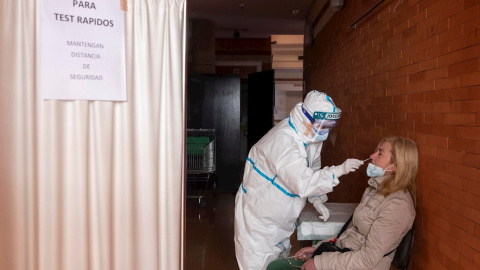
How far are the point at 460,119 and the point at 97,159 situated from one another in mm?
1505

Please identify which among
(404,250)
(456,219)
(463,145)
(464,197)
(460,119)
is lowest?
(404,250)

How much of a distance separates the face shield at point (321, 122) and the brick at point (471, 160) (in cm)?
96

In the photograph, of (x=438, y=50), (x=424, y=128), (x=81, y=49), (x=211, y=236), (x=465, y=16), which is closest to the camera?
(x=81, y=49)

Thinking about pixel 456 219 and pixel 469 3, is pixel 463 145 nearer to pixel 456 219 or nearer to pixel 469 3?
pixel 456 219

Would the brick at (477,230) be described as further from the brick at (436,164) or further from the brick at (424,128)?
the brick at (424,128)

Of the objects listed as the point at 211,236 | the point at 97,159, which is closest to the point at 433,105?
the point at 97,159

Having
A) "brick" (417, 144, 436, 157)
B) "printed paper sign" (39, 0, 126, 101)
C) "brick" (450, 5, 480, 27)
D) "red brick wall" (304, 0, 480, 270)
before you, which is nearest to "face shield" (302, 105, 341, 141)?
"red brick wall" (304, 0, 480, 270)

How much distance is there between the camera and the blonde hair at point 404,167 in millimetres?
2180

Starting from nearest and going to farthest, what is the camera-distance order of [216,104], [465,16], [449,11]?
1. [465,16]
2. [449,11]
3. [216,104]

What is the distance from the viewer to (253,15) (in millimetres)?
7609

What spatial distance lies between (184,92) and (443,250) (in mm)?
1381

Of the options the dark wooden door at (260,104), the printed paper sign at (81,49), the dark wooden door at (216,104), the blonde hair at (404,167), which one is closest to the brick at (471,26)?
the blonde hair at (404,167)

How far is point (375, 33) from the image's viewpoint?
3.01 metres

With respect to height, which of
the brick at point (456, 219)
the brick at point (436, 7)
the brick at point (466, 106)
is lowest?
the brick at point (456, 219)
